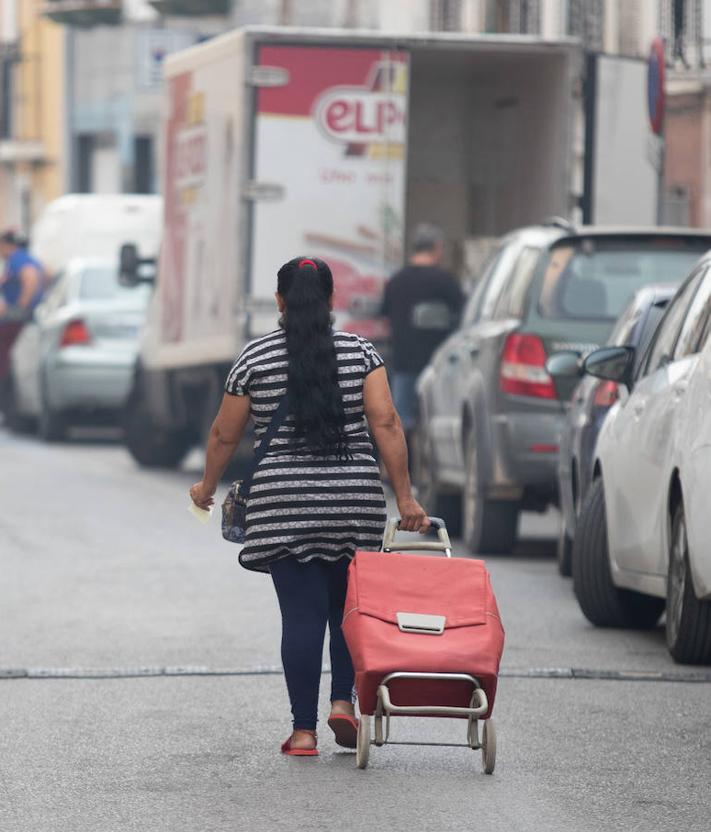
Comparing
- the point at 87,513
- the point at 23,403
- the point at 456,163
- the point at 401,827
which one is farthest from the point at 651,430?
the point at 23,403

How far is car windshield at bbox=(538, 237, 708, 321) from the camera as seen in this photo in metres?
13.4

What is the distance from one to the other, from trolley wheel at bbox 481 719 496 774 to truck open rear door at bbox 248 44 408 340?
33.7ft

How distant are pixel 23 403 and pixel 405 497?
18.9m

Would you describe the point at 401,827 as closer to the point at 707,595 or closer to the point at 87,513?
the point at 707,595

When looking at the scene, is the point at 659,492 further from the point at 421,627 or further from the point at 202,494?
the point at 421,627

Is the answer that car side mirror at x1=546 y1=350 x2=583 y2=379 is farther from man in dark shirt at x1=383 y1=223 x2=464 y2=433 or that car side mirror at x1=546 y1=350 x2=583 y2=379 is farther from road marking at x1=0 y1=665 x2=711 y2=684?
man in dark shirt at x1=383 y1=223 x2=464 y2=433

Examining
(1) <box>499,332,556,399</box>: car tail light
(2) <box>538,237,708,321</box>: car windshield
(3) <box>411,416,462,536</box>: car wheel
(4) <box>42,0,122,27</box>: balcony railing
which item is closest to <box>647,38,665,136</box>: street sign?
(3) <box>411,416,462,536</box>: car wheel

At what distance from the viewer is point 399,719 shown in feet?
27.4

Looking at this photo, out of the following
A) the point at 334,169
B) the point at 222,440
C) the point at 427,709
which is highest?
the point at 334,169

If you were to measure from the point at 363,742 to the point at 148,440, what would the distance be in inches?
563

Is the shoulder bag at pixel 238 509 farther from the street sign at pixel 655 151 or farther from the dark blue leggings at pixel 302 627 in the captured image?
the street sign at pixel 655 151

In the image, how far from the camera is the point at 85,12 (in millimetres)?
48125

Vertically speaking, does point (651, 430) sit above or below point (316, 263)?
below

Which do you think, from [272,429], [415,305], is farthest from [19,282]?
[272,429]
